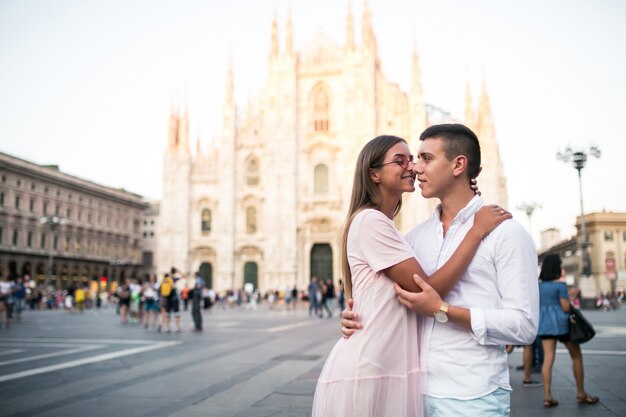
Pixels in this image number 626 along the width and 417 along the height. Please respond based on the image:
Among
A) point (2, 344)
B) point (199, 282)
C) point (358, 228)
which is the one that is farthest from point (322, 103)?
point (358, 228)

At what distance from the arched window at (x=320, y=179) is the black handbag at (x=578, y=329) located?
3265cm

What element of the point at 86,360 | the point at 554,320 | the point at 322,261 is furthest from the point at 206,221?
the point at 554,320

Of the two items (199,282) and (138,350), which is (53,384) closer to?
(138,350)

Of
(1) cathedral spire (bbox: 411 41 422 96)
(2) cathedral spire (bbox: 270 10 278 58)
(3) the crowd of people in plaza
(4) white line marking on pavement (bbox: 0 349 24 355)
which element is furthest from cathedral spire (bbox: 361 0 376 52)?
(4) white line marking on pavement (bbox: 0 349 24 355)

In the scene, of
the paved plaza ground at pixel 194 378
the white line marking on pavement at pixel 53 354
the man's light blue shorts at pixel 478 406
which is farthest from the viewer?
the white line marking on pavement at pixel 53 354

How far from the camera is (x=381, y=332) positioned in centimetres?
194

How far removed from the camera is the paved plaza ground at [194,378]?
15.9 feet

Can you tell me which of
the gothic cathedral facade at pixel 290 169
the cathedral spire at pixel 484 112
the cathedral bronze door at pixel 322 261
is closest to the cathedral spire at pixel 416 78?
the gothic cathedral facade at pixel 290 169

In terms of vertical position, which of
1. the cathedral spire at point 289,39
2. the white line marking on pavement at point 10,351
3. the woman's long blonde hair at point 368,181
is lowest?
the white line marking on pavement at point 10,351

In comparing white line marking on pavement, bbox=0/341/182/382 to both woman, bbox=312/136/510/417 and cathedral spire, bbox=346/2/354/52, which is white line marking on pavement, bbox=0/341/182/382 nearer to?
woman, bbox=312/136/510/417

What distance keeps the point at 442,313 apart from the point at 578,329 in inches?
166

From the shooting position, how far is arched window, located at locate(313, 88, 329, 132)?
38.5 metres

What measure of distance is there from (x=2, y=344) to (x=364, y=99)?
1165 inches

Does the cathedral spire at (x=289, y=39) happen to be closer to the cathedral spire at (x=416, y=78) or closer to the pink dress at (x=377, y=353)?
the cathedral spire at (x=416, y=78)
